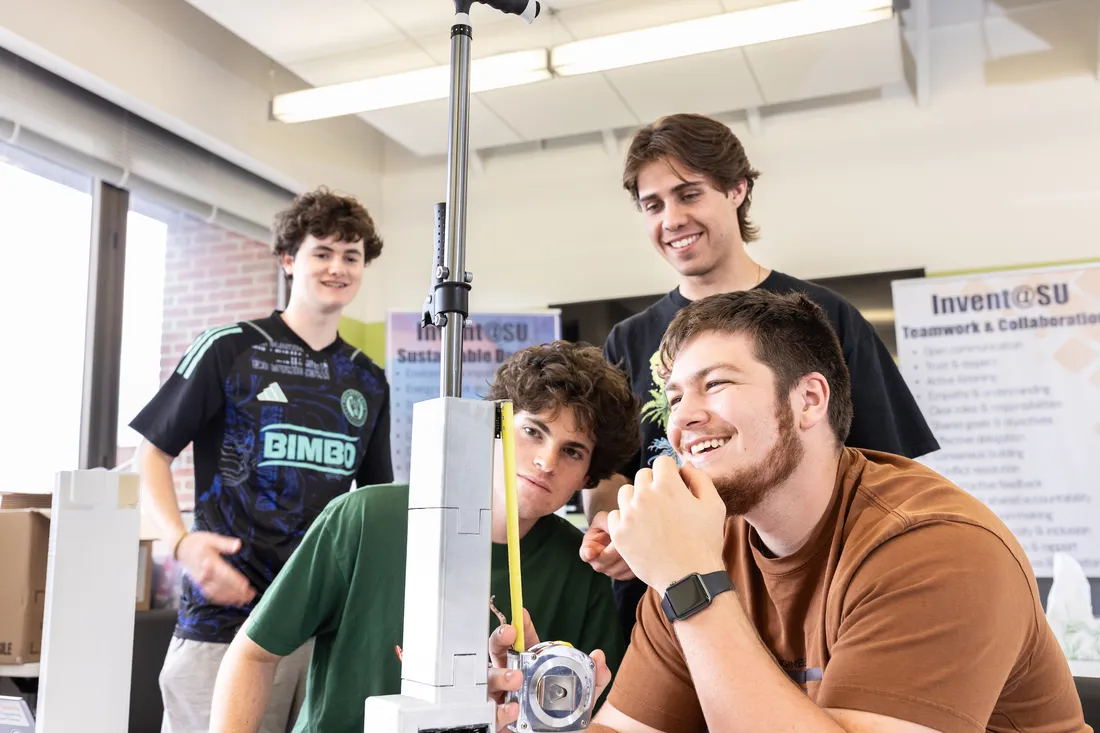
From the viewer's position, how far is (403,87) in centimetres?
397

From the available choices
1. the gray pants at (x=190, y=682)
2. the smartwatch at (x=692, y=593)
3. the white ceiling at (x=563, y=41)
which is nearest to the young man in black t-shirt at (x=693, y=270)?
the smartwatch at (x=692, y=593)

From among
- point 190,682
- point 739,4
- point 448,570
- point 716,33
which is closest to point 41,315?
point 190,682

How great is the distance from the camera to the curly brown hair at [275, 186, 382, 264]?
2664 mm

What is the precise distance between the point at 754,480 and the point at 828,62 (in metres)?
3.22

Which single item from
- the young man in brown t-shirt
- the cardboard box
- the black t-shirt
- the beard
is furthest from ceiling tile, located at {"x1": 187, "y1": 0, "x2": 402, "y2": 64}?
the beard

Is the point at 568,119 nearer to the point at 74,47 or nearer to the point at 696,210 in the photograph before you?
the point at 74,47

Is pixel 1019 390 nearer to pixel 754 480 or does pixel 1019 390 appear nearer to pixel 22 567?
pixel 754 480

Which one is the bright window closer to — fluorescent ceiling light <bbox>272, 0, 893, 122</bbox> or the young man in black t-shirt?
fluorescent ceiling light <bbox>272, 0, 893, 122</bbox>

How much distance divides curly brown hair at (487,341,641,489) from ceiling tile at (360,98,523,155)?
2724mm

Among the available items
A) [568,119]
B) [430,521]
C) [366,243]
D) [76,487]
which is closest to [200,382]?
[366,243]

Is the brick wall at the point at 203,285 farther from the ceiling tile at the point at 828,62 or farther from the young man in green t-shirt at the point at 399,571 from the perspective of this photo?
the young man in green t-shirt at the point at 399,571

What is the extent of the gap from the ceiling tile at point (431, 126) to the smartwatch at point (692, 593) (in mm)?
3474

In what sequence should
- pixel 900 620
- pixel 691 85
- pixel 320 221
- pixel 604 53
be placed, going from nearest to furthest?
pixel 900 620
pixel 320 221
pixel 604 53
pixel 691 85

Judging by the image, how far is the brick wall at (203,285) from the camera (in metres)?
4.35
